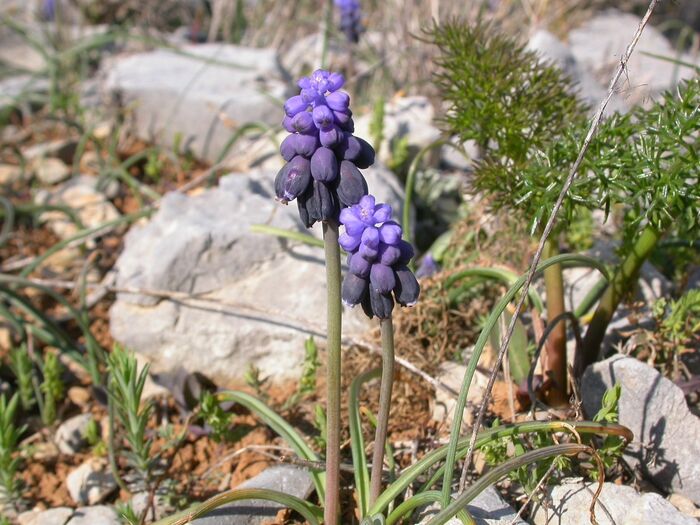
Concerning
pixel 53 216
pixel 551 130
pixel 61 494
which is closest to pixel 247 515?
pixel 61 494

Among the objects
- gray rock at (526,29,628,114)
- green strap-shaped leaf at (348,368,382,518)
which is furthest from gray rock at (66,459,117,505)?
gray rock at (526,29,628,114)

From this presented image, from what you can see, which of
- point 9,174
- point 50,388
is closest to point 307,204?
point 50,388

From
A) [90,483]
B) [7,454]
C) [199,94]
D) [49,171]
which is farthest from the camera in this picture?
[199,94]

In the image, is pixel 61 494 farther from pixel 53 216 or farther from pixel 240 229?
pixel 53 216

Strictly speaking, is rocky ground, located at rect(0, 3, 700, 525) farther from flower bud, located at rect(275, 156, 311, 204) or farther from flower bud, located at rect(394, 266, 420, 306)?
flower bud, located at rect(275, 156, 311, 204)

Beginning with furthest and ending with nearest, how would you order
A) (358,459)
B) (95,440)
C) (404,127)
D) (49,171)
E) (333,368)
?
(49,171) → (404,127) → (95,440) → (358,459) → (333,368)

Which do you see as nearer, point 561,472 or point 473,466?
point 561,472

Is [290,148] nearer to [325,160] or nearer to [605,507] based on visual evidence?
[325,160]
